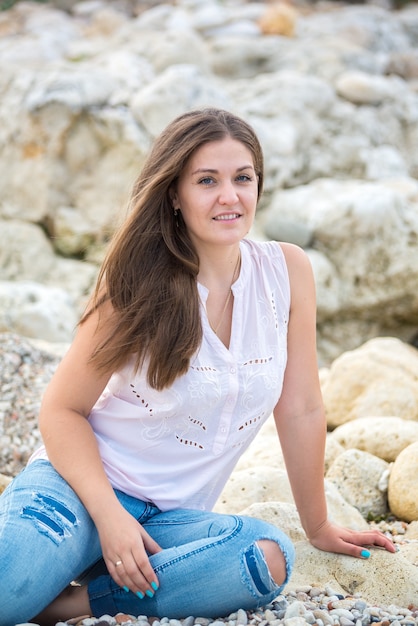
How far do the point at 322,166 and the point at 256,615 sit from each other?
7.67 m

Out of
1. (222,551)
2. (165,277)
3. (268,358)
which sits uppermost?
(165,277)

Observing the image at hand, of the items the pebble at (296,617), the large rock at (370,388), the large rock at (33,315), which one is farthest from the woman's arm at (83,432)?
the large rock at (33,315)

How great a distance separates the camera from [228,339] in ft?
9.52

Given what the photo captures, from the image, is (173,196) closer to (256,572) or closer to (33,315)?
(256,572)

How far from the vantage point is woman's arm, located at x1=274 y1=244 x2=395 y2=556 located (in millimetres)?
3043

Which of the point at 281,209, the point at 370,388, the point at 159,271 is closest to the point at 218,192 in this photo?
the point at 159,271

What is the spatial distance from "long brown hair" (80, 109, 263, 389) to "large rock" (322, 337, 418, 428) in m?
2.33

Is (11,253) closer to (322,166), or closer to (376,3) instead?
(322,166)

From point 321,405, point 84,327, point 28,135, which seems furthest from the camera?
point 28,135

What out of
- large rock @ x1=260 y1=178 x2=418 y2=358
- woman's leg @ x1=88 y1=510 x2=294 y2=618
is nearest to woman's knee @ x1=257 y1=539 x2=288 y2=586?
woman's leg @ x1=88 y1=510 x2=294 y2=618

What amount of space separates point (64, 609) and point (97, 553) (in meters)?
0.20

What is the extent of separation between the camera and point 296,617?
2.49m

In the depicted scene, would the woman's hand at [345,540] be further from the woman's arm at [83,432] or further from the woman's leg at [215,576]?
Answer: the woman's arm at [83,432]

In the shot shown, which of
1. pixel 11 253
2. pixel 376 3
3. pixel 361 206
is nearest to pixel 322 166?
pixel 361 206
